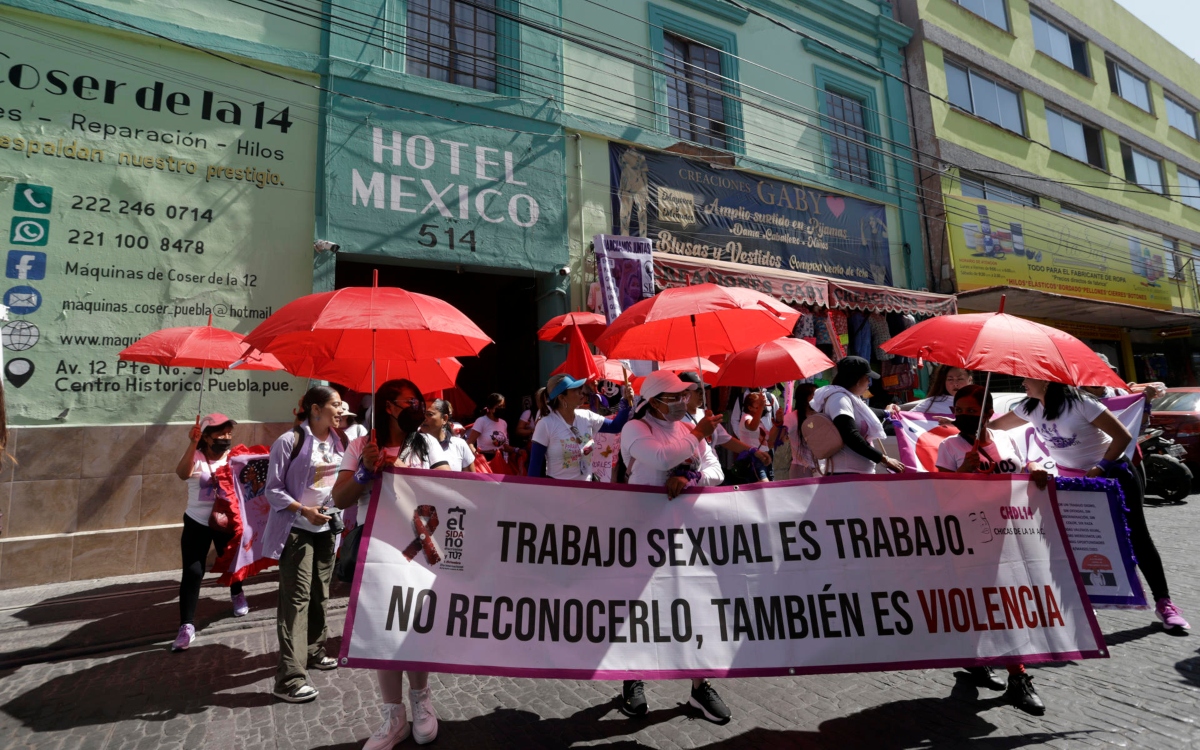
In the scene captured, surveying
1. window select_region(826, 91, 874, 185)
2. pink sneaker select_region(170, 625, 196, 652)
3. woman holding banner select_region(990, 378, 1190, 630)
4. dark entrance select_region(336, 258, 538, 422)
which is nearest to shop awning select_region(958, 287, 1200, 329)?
window select_region(826, 91, 874, 185)

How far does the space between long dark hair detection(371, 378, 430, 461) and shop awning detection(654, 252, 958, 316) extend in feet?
21.7

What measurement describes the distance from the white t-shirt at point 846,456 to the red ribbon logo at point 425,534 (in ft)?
8.33

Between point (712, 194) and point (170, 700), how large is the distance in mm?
10375

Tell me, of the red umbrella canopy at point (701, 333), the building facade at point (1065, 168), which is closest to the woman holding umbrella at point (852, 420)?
the red umbrella canopy at point (701, 333)

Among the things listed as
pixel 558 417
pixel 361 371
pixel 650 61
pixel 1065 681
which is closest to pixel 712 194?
pixel 650 61

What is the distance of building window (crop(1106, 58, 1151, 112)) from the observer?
20.3 m

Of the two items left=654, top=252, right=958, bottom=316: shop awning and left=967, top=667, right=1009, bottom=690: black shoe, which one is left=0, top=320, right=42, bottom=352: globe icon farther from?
left=967, top=667, right=1009, bottom=690: black shoe

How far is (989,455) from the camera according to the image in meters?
3.72

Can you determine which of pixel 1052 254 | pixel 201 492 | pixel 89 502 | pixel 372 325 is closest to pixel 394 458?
pixel 372 325

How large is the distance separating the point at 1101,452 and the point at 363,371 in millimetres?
5246

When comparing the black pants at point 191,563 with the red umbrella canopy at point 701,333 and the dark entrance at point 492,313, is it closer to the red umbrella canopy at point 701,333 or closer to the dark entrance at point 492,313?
the red umbrella canopy at point 701,333

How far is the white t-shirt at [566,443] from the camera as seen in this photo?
512cm

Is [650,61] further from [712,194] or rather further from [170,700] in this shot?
[170,700]

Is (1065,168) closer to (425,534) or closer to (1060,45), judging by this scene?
(1060,45)
